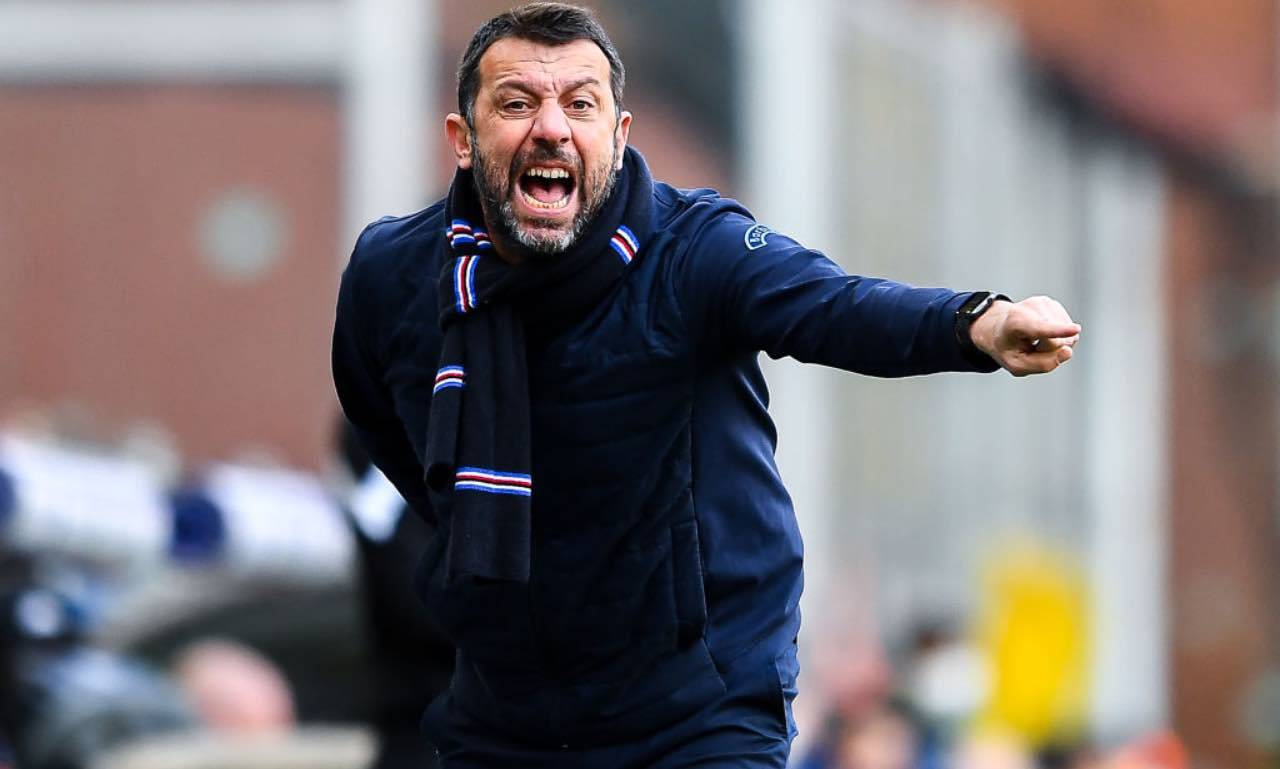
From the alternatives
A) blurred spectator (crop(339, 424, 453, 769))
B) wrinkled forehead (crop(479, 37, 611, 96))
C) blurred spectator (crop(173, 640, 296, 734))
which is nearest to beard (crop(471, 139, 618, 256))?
wrinkled forehead (crop(479, 37, 611, 96))

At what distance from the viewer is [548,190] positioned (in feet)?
13.3

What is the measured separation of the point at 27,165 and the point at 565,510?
51.9 feet

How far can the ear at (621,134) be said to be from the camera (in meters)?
4.11

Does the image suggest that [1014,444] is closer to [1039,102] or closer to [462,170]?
[1039,102]

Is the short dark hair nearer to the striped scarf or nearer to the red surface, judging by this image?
the striped scarf

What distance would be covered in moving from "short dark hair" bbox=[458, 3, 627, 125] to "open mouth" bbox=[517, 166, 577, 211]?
0.49 feet

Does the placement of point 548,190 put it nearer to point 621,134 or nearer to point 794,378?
point 621,134

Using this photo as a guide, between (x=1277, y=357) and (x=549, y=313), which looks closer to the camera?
(x=549, y=313)

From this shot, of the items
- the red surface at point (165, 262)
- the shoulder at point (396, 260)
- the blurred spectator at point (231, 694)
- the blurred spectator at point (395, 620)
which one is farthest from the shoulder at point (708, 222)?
the red surface at point (165, 262)

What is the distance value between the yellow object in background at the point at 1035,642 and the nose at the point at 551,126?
33.2 ft

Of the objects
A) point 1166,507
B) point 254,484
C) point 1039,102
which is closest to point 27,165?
A: point 254,484

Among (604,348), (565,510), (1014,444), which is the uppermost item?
(604,348)

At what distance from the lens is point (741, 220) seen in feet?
13.6

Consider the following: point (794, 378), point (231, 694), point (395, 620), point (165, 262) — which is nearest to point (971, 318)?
point (395, 620)
